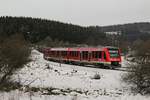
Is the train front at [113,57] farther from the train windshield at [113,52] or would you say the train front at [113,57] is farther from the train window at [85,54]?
the train window at [85,54]

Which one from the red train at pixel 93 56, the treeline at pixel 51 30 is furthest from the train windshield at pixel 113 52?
the treeline at pixel 51 30

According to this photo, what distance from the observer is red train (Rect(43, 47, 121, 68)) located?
37562 millimetres

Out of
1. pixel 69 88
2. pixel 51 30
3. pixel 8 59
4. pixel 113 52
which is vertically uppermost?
pixel 51 30

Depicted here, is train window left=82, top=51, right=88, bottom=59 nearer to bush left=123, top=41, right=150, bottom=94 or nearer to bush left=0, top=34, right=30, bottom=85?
bush left=123, top=41, right=150, bottom=94

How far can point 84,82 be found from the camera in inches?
918

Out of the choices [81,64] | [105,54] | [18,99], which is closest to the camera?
[18,99]

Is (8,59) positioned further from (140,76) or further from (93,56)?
(93,56)

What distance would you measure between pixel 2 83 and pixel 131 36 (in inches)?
6683

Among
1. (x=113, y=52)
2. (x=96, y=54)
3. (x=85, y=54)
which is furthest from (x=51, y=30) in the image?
(x=113, y=52)

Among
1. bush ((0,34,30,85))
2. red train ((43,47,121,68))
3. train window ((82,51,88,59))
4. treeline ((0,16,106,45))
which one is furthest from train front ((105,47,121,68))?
treeline ((0,16,106,45))

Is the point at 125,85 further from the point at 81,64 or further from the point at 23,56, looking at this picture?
the point at 81,64

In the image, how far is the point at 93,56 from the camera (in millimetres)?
39719

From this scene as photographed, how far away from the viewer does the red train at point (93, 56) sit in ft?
123

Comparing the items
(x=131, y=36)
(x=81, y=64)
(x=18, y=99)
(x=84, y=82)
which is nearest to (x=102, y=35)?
(x=131, y=36)
